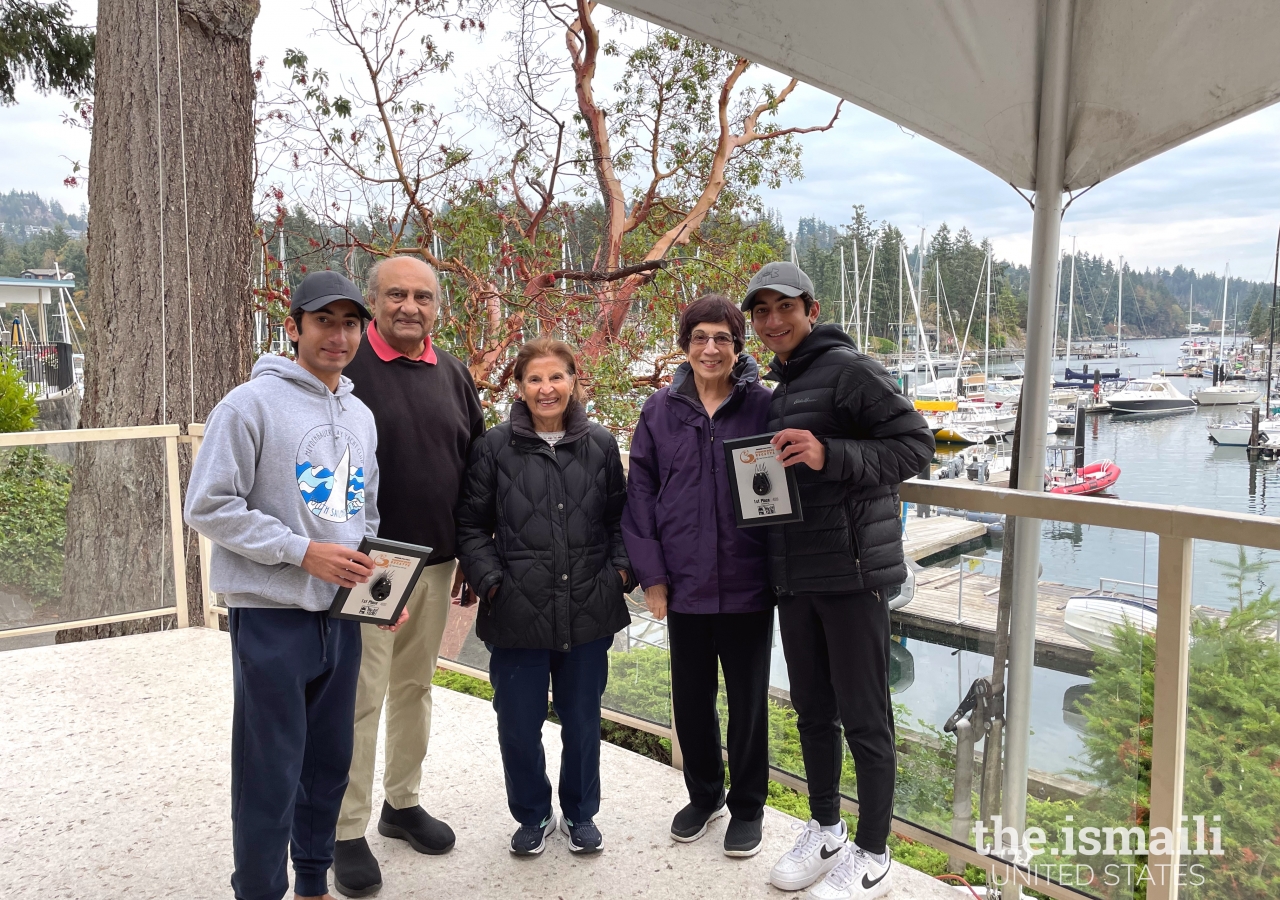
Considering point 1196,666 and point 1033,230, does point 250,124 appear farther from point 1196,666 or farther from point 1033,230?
point 1196,666

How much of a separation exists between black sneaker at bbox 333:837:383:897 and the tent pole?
172 cm

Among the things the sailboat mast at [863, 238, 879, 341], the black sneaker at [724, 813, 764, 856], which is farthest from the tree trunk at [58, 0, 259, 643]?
the sailboat mast at [863, 238, 879, 341]

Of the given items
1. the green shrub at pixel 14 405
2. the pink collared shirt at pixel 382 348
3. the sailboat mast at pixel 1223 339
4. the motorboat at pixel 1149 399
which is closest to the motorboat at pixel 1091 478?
the sailboat mast at pixel 1223 339

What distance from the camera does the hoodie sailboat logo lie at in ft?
6.05

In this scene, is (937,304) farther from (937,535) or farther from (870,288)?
(937,535)

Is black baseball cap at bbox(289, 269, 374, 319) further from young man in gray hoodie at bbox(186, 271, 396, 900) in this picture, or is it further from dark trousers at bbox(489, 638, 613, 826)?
dark trousers at bbox(489, 638, 613, 826)

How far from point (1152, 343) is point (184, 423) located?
43.2 feet

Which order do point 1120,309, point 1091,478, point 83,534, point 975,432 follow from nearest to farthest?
1. point 83,534
2. point 1120,309
3. point 1091,478
4. point 975,432

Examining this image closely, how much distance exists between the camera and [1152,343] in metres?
12.6

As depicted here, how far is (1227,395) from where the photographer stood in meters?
18.8

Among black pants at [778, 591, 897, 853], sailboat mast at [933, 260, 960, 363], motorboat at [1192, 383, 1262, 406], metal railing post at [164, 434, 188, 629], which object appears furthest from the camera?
motorboat at [1192, 383, 1262, 406]

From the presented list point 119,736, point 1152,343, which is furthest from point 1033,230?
point 1152,343

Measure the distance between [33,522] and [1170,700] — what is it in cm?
518

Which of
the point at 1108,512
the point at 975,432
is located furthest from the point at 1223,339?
the point at 1108,512
